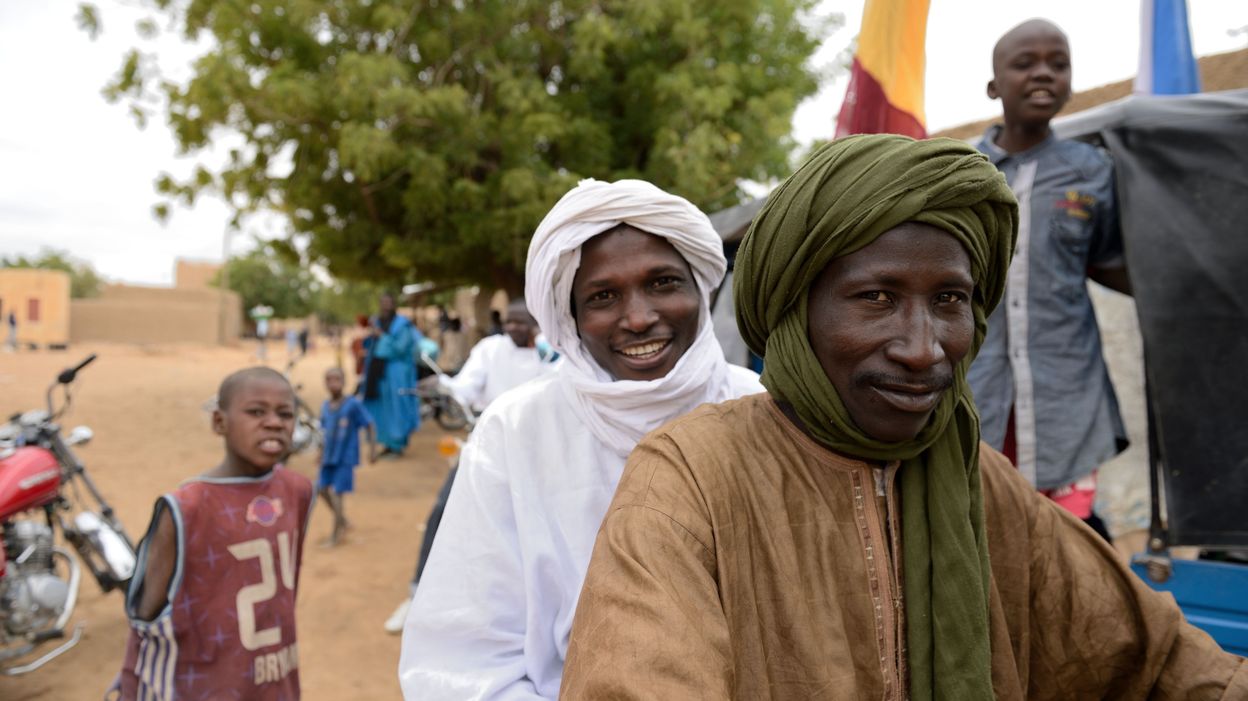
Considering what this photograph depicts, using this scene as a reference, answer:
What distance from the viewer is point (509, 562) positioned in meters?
1.43

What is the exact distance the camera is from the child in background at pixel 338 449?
20.2 feet

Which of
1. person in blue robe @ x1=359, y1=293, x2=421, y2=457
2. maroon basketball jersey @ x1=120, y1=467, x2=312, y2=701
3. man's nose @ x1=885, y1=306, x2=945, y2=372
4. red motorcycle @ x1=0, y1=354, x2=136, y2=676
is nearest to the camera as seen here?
man's nose @ x1=885, y1=306, x2=945, y2=372

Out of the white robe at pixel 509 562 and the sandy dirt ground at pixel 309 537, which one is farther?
the sandy dirt ground at pixel 309 537

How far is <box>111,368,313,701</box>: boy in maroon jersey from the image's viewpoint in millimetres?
2412

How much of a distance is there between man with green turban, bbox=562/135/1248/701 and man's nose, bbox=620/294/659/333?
15.7 inches

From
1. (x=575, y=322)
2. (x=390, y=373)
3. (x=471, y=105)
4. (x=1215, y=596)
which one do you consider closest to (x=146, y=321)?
(x=390, y=373)

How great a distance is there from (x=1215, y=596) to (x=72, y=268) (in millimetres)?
75890

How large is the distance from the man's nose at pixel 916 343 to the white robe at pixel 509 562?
2.27 ft

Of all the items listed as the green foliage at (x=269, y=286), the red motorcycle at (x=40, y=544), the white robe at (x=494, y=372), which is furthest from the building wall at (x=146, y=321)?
the red motorcycle at (x=40, y=544)

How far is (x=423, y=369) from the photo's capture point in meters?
12.3

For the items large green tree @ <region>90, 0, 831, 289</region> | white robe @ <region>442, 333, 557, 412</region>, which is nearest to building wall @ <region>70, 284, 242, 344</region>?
large green tree @ <region>90, 0, 831, 289</region>

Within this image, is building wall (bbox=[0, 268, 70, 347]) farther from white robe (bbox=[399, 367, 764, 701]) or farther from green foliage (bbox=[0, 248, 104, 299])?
white robe (bbox=[399, 367, 764, 701])

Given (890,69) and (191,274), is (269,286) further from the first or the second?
(890,69)

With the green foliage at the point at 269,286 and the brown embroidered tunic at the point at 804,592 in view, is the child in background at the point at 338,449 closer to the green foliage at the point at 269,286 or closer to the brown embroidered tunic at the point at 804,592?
the brown embroidered tunic at the point at 804,592
